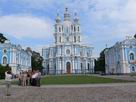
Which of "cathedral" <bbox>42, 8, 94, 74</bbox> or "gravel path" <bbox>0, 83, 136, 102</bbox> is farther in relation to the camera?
"cathedral" <bbox>42, 8, 94, 74</bbox>

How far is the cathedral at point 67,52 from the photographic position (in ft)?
401

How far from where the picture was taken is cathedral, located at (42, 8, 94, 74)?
122188mm

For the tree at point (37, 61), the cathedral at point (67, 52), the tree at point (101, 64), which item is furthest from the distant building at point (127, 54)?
the tree at point (37, 61)

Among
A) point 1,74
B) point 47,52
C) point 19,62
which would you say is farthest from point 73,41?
point 1,74

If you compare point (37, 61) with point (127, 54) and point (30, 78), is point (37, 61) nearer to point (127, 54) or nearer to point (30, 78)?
point (127, 54)

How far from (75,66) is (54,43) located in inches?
644

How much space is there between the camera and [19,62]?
92.6 m

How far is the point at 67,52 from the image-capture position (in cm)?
12469

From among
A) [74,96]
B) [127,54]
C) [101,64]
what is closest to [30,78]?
[74,96]

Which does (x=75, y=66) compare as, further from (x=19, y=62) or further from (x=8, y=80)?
(x=8, y=80)

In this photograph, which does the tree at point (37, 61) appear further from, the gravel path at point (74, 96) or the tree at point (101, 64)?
the gravel path at point (74, 96)

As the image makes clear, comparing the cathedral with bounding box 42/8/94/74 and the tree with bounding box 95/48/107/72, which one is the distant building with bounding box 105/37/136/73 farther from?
the cathedral with bounding box 42/8/94/74

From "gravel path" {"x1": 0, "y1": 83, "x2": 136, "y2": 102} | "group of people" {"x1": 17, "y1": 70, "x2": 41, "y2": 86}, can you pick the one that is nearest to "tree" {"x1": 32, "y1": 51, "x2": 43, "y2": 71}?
"group of people" {"x1": 17, "y1": 70, "x2": 41, "y2": 86}

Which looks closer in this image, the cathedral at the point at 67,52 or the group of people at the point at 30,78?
the group of people at the point at 30,78
